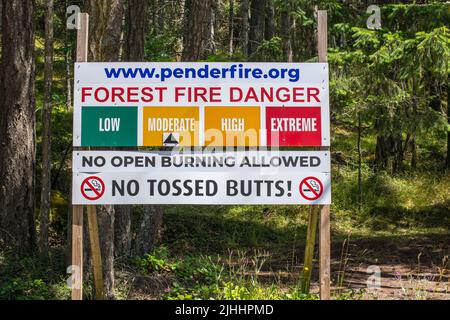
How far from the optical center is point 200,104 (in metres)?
6.42

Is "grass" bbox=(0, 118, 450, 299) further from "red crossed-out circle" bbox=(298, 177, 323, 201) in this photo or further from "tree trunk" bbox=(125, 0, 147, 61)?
"tree trunk" bbox=(125, 0, 147, 61)

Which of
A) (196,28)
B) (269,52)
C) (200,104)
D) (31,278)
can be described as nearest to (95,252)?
(200,104)

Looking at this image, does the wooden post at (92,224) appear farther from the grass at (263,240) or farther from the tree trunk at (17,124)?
the tree trunk at (17,124)

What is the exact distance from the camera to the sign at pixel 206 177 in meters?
6.26

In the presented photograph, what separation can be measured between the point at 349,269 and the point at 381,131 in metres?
4.78

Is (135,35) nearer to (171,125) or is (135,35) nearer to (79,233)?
(171,125)

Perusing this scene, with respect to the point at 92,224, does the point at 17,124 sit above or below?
above

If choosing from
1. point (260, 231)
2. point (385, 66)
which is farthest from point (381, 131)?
point (260, 231)

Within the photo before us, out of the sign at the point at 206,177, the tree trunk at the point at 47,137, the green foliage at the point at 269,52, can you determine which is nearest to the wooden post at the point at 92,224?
the sign at the point at 206,177

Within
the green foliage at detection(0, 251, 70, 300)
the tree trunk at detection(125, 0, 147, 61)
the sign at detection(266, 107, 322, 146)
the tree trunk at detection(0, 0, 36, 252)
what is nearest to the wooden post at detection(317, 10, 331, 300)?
the sign at detection(266, 107, 322, 146)

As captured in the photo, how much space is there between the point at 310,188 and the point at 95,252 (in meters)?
2.37

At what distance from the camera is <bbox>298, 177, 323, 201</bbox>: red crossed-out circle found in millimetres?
6258

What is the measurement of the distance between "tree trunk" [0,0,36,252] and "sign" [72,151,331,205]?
4.89m
